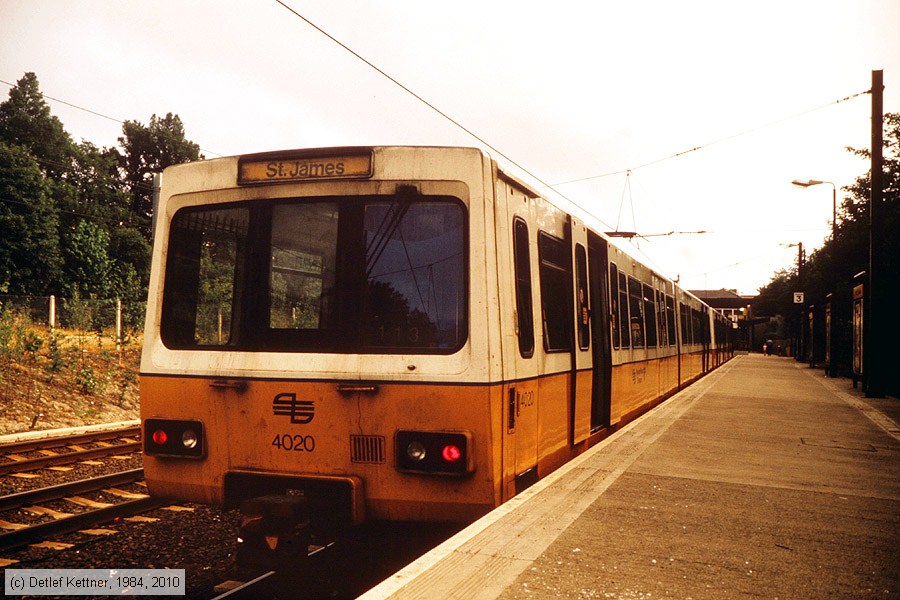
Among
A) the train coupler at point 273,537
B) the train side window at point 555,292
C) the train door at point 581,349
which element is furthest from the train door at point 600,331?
the train coupler at point 273,537

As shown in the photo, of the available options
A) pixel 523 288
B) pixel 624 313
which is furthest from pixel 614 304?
pixel 523 288

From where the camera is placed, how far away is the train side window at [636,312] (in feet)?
35.1

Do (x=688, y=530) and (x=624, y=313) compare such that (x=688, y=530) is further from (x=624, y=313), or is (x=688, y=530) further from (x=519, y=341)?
(x=624, y=313)

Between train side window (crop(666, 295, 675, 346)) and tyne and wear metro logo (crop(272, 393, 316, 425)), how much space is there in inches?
472

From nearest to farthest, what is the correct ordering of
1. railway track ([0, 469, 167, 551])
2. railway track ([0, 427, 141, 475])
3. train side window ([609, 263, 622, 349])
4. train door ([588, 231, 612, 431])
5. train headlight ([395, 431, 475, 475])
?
1. train headlight ([395, 431, 475, 475])
2. railway track ([0, 469, 167, 551])
3. train door ([588, 231, 612, 431])
4. railway track ([0, 427, 141, 475])
5. train side window ([609, 263, 622, 349])

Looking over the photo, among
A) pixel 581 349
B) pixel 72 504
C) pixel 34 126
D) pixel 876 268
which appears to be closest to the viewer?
pixel 72 504

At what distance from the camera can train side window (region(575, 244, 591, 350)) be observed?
722 cm

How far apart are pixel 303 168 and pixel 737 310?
8601cm

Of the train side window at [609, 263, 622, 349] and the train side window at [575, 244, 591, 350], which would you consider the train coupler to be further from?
the train side window at [609, 263, 622, 349]

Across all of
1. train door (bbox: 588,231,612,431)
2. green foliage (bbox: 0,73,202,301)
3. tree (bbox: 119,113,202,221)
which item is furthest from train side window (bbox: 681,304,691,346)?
tree (bbox: 119,113,202,221)

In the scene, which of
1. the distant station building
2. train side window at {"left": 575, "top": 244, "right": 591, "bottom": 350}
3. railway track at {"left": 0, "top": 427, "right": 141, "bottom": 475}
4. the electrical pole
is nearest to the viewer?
train side window at {"left": 575, "top": 244, "right": 591, "bottom": 350}

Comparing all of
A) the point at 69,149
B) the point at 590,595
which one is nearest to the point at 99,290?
the point at 69,149

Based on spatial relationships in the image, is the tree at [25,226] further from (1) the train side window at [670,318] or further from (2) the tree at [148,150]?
(1) the train side window at [670,318]

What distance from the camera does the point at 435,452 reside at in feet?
14.6
